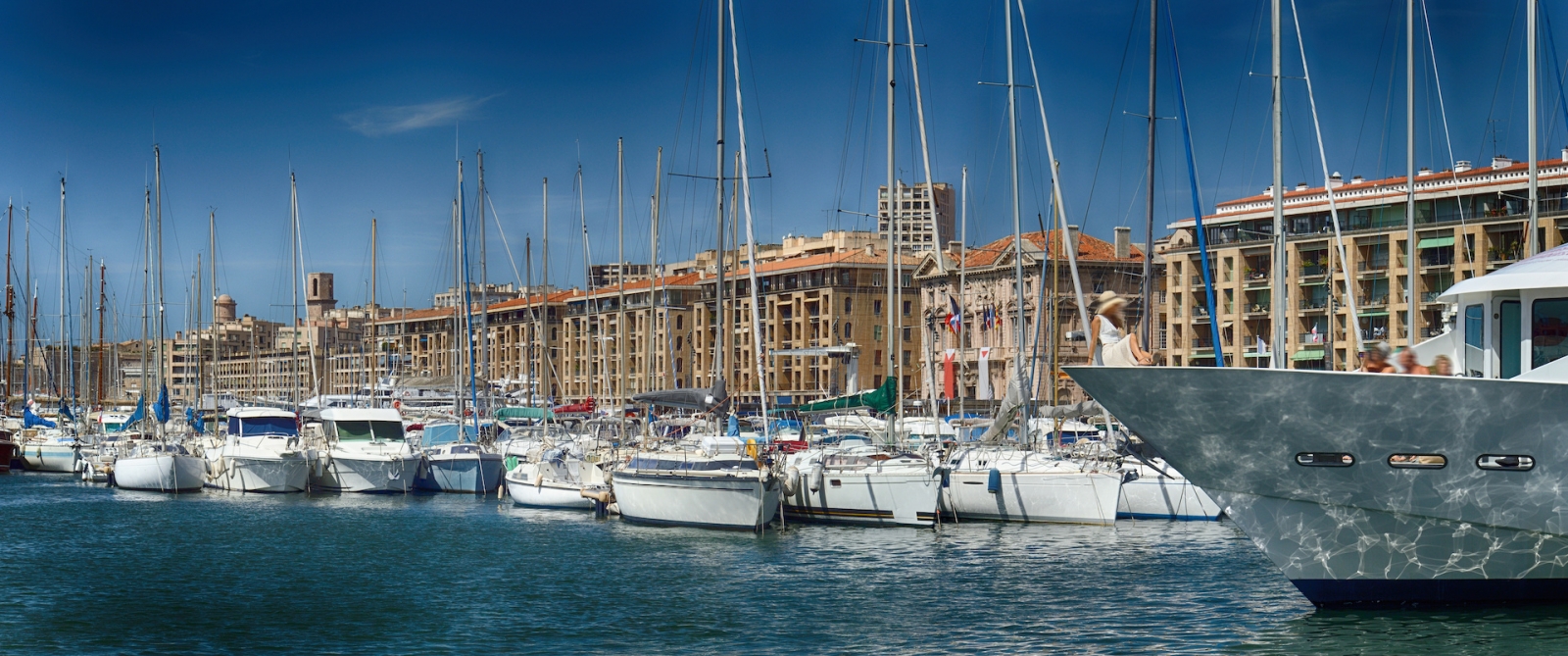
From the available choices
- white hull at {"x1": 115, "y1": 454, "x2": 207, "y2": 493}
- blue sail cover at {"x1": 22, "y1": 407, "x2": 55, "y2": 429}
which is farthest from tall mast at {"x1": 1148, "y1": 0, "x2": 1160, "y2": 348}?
blue sail cover at {"x1": 22, "y1": 407, "x2": 55, "y2": 429}

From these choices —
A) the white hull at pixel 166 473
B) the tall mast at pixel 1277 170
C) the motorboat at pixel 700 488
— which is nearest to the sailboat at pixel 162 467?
the white hull at pixel 166 473

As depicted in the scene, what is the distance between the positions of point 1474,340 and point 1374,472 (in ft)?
9.69

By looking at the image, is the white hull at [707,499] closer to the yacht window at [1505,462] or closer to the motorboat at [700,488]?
the motorboat at [700,488]

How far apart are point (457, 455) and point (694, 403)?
1393cm

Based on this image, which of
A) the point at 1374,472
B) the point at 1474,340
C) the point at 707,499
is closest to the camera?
the point at 1374,472

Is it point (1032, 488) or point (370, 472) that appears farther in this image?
point (370, 472)

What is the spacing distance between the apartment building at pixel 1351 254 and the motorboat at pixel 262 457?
141ft

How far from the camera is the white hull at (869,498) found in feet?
136

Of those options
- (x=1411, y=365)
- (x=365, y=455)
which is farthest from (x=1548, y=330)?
(x=365, y=455)

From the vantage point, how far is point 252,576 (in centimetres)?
3459

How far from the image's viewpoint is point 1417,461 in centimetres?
2183

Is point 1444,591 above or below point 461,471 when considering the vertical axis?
above

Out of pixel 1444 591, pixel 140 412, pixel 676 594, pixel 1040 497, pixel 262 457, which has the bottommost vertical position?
pixel 676 594

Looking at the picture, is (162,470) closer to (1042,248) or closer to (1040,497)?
(1040,497)
